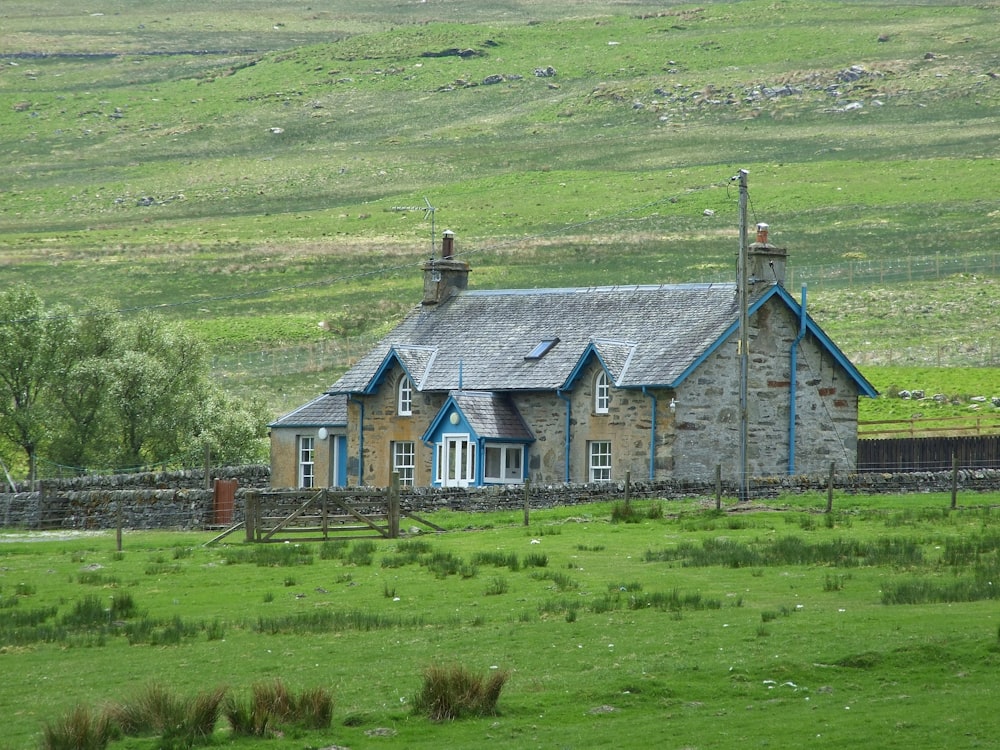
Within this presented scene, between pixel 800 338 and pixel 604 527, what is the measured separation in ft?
51.3

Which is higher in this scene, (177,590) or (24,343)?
(24,343)

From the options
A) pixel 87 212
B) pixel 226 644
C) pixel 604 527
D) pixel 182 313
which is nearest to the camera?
pixel 226 644

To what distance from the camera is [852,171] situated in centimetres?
16650

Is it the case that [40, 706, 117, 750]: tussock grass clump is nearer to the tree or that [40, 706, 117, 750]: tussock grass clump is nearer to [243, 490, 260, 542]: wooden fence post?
[243, 490, 260, 542]: wooden fence post

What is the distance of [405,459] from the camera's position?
54.1 m

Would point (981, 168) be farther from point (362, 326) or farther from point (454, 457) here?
point (454, 457)

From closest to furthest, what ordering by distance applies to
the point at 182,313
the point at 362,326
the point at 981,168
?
the point at 362,326, the point at 182,313, the point at 981,168

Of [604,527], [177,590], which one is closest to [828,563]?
[604,527]

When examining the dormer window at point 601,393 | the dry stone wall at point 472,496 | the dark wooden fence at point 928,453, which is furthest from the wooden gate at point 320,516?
the dark wooden fence at point 928,453

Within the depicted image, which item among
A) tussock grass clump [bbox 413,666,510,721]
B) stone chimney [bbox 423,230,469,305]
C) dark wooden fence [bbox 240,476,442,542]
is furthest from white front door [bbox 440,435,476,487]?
tussock grass clump [bbox 413,666,510,721]

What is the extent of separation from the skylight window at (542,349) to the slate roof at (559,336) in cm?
17

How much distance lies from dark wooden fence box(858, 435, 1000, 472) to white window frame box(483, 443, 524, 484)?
10.7 m

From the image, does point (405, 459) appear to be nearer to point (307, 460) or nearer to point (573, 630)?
point (307, 460)

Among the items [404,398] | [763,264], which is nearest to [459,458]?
[404,398]
